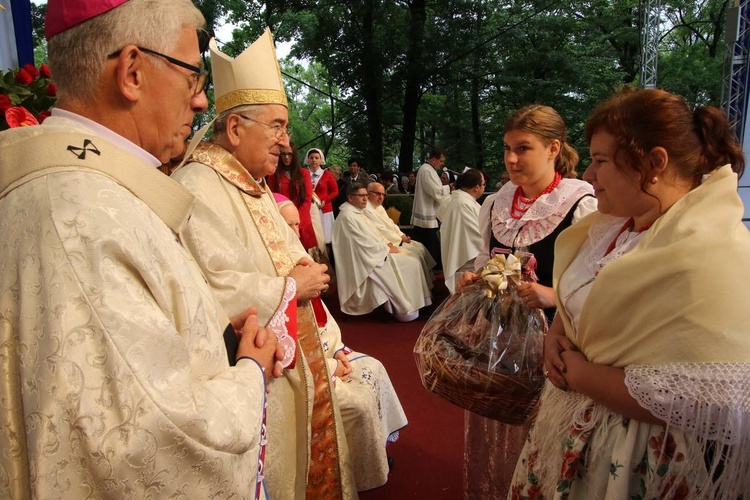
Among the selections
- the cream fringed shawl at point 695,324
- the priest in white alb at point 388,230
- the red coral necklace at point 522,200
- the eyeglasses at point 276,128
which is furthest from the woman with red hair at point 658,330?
the priest in white alb at point 388,230

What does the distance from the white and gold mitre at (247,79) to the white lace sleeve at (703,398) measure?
1.72 metres

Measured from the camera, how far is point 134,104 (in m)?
1.07

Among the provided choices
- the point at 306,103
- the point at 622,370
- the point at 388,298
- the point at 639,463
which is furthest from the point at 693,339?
the point at 306,103

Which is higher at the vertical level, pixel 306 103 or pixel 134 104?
pixel 306 103

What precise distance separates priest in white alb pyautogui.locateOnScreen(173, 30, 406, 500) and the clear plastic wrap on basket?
474mm

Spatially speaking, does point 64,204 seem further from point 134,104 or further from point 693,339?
point 693,339

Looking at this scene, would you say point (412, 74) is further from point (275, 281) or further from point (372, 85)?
point (275, 281)

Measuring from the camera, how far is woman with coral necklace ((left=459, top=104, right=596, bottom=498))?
7.46 ft

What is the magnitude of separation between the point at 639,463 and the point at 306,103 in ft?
114

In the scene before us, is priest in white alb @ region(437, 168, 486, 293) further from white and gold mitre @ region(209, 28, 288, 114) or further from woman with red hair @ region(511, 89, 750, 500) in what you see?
woman with red hair @ region(511, 89, 750, 500)

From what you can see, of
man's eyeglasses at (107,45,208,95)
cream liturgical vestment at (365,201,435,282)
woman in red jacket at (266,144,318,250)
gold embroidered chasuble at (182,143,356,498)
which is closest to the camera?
man's eyeglasses at (107,45,208,95)

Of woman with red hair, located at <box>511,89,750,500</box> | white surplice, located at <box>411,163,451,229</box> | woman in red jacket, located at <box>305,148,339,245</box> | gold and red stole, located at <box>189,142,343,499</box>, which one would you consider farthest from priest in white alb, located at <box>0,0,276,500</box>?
white surplice, located at <box>411,163,451,229</box>

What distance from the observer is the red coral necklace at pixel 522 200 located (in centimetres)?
238

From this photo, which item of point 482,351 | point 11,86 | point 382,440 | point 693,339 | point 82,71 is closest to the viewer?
point 82,71
